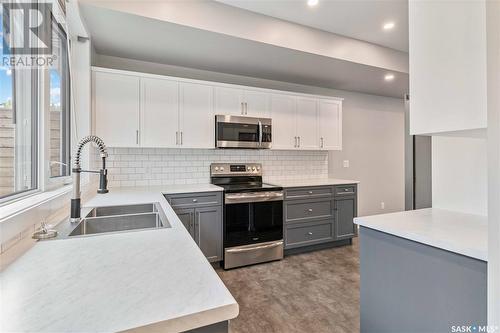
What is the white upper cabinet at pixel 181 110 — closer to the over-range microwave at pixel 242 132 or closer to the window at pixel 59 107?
the over-range microwave at pixel 242 132

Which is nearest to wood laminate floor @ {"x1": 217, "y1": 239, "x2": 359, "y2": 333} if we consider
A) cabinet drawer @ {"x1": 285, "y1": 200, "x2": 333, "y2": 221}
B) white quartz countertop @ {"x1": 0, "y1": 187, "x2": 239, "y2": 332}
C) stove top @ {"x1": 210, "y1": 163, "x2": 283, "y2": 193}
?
cabinet drawer @ {"x1": 285, "y1": 200, "x2": 333, "y2": 221}

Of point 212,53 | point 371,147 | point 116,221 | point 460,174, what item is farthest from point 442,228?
point 371,147

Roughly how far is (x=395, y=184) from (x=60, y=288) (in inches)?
218

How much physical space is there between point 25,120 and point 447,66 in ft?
7.33

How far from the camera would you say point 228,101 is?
10.7 ft

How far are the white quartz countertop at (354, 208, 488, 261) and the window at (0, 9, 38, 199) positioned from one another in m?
1.90

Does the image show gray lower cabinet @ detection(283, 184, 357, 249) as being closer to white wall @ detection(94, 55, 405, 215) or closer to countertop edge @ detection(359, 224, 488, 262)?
white wall @ detection(94, 55, 405, 215)

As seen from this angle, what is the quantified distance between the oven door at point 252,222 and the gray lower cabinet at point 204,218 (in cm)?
10

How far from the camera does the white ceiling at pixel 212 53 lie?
231cm

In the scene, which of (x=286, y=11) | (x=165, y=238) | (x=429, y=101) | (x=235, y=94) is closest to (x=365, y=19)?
(x=286, y=11)

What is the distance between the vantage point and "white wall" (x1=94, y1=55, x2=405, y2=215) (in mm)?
4469

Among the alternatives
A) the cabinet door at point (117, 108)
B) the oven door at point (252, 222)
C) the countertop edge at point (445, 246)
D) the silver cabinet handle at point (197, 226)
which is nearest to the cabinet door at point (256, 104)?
the oven door at point (252, 222)

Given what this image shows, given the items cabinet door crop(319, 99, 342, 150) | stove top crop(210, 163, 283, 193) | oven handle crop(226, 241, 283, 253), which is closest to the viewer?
oven handle crop(226, 241, 283, 253)

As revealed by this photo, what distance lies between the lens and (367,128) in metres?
4.70
